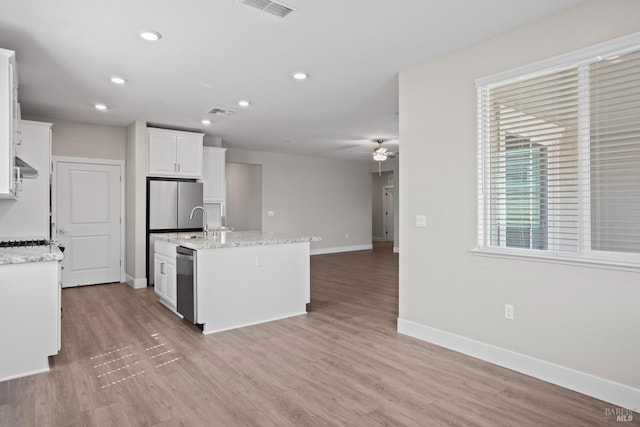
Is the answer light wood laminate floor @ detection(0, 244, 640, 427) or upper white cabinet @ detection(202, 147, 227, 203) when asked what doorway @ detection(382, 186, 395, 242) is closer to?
upper white cabinet @ detection(202, 147, 227, 203)

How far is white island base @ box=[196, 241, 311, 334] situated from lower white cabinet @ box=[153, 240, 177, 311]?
2.46 ft

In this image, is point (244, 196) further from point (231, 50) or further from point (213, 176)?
point (231, 50)

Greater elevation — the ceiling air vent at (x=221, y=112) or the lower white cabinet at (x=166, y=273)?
the ceiling air vent at (x=221, y=112)

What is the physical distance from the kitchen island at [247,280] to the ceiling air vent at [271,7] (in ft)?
7.15

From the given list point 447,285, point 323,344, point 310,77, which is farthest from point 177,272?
point 447,285

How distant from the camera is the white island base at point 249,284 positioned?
379cm

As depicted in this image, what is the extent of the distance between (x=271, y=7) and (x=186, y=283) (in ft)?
9.06

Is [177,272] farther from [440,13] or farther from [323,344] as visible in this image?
[440,13]

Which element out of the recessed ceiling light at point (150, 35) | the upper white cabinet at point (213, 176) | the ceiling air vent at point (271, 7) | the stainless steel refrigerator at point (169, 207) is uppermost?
the ceiling air vent at point (271, 7)

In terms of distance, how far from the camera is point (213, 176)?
7.14m

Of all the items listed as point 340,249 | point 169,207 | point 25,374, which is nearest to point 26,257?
point 25,374

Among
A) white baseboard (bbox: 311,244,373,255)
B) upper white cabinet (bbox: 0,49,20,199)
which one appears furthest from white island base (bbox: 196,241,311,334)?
white baseboard (bbox: 311,244,373,255)

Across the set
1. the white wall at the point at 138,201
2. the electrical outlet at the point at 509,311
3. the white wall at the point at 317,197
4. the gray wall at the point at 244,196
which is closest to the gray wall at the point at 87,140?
the white wall at the point at 138,201

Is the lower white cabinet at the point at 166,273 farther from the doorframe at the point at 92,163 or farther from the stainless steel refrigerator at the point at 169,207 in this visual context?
the doorframe at the point at 92,163
